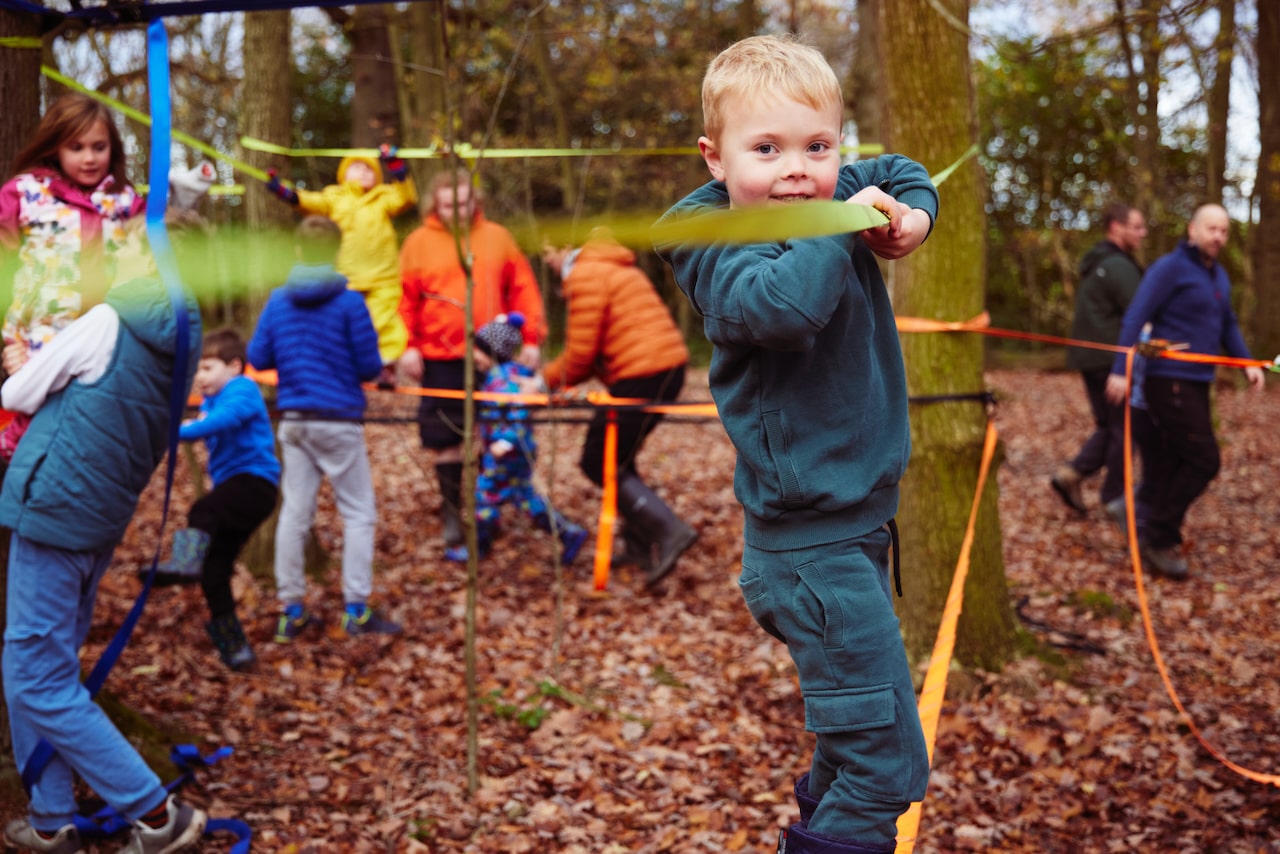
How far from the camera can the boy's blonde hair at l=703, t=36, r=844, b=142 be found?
5.52 ft

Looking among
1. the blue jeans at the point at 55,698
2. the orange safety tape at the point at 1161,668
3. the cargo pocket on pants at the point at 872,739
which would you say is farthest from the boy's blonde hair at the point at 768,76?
the orange safety tape at the point at 1161,668

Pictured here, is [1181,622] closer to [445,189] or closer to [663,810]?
[663,810]

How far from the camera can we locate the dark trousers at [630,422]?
5.95 metres

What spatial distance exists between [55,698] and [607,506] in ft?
9.61

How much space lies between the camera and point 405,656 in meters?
5.04

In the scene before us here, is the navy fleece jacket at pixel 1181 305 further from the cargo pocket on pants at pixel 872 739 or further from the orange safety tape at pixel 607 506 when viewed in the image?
the cargo pocket on pants at pixel 872 739

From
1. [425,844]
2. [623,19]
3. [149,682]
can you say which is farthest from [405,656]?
[623,19]

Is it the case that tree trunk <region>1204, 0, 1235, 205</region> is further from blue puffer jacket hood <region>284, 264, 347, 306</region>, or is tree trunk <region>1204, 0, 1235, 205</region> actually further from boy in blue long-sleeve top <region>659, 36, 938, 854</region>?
boy in blue long-sleeve top <region>659, 36, 938, 854</region>

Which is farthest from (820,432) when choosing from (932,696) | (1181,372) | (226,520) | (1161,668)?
(1181,372)

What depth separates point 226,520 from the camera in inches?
183

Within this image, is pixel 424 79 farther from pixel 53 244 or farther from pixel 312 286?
pixel 53 244

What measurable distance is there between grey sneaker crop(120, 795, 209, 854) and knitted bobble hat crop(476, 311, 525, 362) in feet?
11.3

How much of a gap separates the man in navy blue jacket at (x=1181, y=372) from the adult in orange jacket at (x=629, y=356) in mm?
2650

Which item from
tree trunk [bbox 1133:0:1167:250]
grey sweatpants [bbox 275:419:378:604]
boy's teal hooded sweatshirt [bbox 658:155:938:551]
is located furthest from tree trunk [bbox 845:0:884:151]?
boy's teal hooded sweatshirt [bbox 658:155:938:551]
